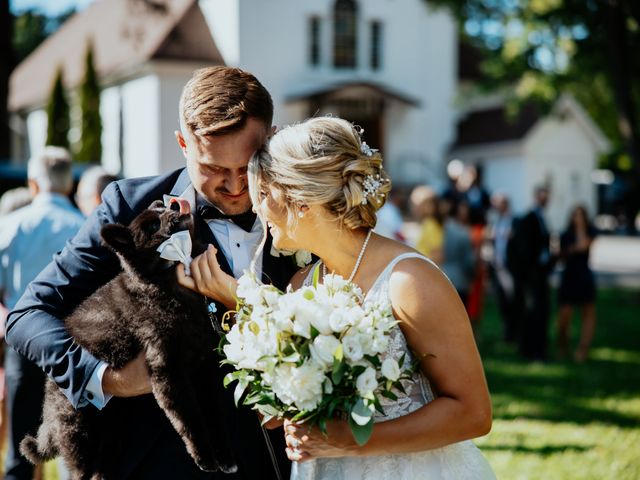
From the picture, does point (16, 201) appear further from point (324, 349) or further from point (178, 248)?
point (324, 349)

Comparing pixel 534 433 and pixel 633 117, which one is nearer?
pixel 534 433

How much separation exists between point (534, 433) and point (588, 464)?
1.03m

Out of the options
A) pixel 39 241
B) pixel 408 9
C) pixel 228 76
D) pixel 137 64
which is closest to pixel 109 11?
pixel 137 64

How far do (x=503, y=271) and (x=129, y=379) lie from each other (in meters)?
10.7

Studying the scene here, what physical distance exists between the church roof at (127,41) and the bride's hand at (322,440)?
2073 centimetres

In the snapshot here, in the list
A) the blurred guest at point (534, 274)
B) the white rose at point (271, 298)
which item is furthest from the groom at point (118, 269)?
the blurred guest at point (534, 274)

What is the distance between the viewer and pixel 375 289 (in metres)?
2.73

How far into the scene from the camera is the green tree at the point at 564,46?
11125mm

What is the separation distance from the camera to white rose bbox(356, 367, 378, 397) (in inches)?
94.7

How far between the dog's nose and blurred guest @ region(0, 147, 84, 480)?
10.1ft

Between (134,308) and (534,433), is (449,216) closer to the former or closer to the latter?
(534,433)

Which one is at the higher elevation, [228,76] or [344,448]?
[228,76]

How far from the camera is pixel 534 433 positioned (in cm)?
771

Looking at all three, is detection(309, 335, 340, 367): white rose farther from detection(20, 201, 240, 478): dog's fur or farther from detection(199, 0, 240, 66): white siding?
detection(199, 0, 240, 66): white siding
